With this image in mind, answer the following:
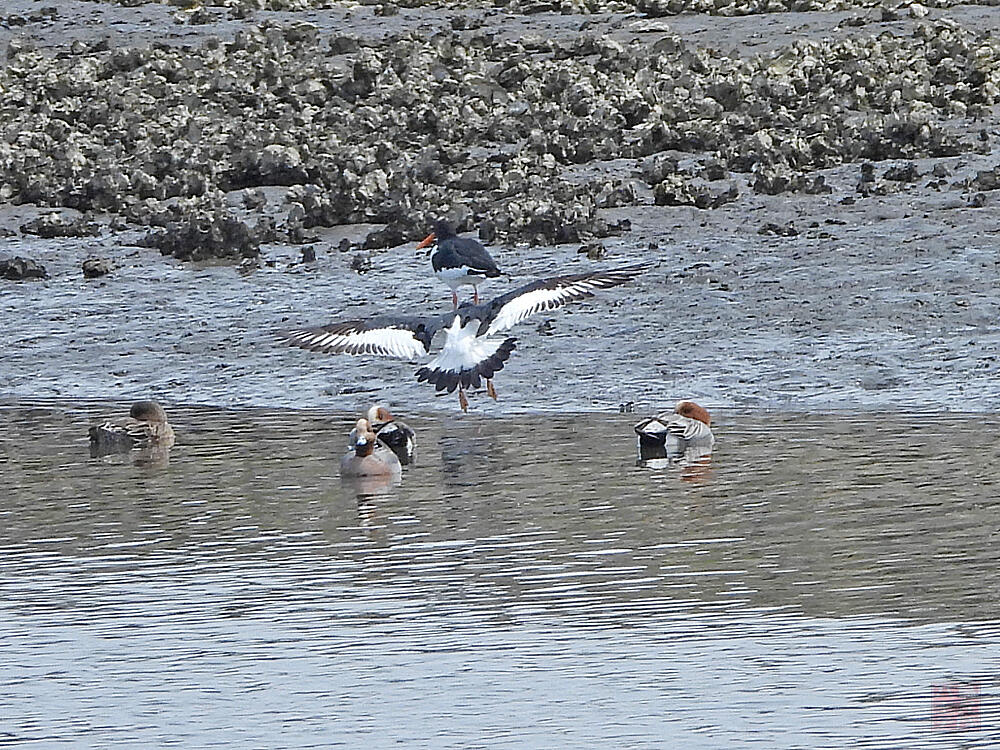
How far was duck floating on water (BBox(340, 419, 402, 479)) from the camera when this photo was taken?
11.4 m

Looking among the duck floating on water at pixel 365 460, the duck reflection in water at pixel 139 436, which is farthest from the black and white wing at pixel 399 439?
the duck reflection in water at pixel 139 436

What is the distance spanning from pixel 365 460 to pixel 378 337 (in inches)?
92.5

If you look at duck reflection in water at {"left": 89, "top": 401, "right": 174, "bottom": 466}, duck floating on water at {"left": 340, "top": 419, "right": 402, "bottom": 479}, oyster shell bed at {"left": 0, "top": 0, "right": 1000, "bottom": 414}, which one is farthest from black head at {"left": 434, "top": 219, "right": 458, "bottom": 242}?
duck floating on water at {"left": 340, "top": 419, "right": 402, "bottom": 479}

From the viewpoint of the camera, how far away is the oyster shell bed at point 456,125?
19906 mm

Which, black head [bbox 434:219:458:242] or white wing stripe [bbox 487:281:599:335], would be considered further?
black head [bbox 434:219:458:242]

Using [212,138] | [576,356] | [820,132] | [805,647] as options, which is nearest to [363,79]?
[212,138]

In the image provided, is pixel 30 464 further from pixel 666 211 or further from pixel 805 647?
pixel 666 211

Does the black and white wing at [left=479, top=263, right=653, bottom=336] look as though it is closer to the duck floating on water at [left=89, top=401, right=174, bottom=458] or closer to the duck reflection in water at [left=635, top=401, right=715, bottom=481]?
the duck reflection in water at [left=635, top=401, right=715, bottom=481]

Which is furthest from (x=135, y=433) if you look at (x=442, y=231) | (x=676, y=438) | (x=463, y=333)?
(x=442, y=231)

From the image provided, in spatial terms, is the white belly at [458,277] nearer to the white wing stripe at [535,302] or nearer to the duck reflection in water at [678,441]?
the white wing stripe at [535,302]

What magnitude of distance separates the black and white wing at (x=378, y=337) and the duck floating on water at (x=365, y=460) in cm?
206

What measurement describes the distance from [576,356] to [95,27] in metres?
20.7

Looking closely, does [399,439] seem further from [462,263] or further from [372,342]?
[462,263]

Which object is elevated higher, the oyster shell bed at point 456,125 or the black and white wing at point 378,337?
the oyster shell bed at point 456,125
